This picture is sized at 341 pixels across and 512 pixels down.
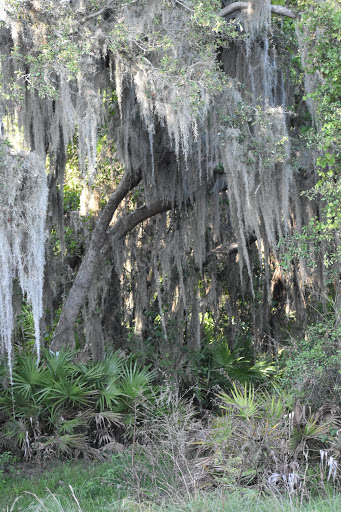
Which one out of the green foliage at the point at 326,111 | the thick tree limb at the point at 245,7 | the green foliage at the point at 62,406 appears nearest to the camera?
the green foliage at the point at 326,111

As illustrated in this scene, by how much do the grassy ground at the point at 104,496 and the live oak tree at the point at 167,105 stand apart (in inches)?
74.9

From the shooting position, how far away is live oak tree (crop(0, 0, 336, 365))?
27.9 ft

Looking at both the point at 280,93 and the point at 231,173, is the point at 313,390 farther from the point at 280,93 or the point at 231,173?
the point at 280,93

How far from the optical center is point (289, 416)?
6625mm

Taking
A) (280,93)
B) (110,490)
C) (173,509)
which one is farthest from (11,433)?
(280,93)

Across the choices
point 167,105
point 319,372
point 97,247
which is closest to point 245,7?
point 167,105

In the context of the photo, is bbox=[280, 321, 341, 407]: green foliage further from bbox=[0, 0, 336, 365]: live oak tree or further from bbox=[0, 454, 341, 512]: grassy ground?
bbox=[0, 0, 336, 365]: live oak tree

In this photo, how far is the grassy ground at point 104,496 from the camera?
5.07 m

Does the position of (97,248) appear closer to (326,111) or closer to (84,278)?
(84,278)

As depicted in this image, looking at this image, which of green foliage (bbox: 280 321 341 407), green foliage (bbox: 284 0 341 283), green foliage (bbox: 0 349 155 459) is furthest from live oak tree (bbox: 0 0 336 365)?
green foliage (bbox: 280 321 341 407)

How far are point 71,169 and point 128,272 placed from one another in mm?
2925

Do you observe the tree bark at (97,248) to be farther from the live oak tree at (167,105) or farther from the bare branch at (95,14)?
the bare branch at (95,14)

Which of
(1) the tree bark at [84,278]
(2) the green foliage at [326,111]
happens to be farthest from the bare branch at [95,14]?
(2) the green foliage at [326,111]

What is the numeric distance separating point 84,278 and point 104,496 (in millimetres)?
4495
